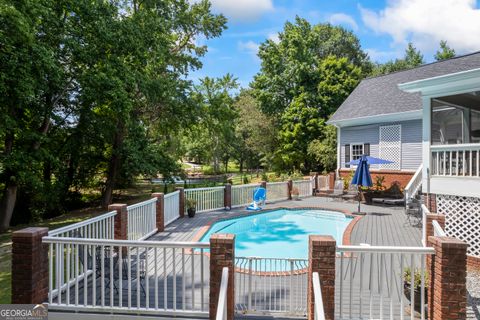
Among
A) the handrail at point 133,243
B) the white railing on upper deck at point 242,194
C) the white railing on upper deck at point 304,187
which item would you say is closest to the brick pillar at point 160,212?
the white railing on upper deck at point 242,194

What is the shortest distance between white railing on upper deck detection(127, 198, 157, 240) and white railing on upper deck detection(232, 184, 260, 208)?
539 cm

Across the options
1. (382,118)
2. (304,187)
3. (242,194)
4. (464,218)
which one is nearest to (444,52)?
(382,118)

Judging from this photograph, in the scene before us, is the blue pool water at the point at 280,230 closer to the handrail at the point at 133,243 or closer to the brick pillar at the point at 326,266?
the handrail at the point at 133,243

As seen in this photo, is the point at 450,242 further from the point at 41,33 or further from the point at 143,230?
the point at 41,33

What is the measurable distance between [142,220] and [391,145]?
46.0 ft

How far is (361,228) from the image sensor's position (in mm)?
10336

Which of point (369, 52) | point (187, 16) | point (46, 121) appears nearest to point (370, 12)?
point (187, 16)

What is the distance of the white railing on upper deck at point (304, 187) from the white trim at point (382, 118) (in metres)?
4.23

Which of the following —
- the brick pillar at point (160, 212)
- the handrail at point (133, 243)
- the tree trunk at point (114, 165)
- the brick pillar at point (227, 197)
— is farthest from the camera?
the tree trunk at point (114, 165)

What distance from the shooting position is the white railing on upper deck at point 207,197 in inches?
506

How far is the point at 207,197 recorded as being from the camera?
529 inches

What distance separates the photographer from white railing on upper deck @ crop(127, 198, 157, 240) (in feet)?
25.3

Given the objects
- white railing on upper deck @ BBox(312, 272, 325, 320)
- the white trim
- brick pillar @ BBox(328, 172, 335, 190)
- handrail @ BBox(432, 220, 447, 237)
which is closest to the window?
the white trim

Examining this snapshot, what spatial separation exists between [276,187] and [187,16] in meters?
11.0
